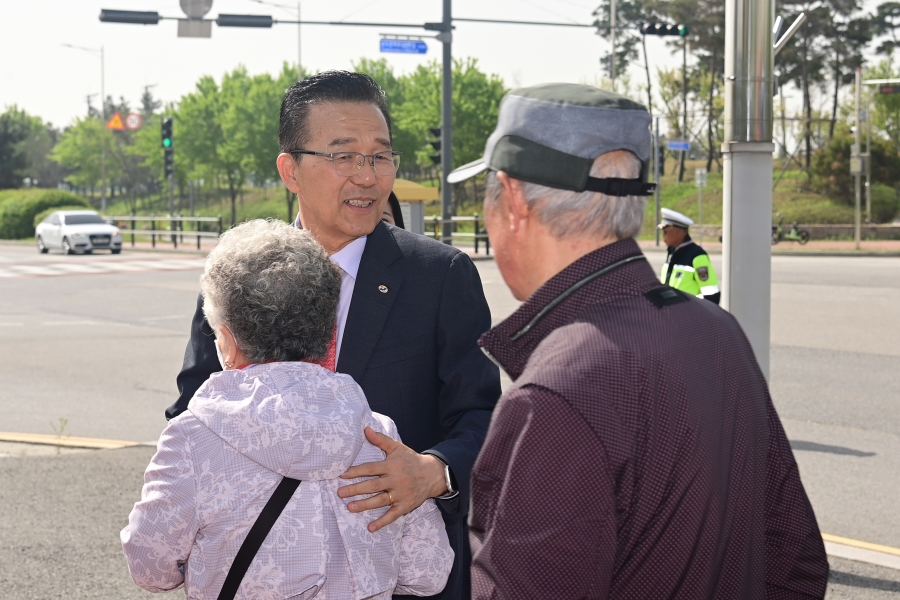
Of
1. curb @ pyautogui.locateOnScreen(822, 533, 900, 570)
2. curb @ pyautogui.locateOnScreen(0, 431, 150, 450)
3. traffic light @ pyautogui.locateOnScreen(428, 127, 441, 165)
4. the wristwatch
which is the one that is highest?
traffic light @ pyautogui.locateOnScreen(428, 127, 441, 165)

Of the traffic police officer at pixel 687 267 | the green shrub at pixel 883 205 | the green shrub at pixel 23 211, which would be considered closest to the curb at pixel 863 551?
the traffic police officer at pixel 687 267

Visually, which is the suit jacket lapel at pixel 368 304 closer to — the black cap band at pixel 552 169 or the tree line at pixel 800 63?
the black cap band at pixel 552 169

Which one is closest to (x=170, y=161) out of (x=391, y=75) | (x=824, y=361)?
(x=824, y=361)

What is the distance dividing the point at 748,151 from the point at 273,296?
3047 mm

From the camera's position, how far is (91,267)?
93.5 feet

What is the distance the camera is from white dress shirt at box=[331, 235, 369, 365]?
2672 millimetres

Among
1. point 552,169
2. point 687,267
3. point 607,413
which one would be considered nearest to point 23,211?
point 687,267

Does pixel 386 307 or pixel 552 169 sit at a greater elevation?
pixel 552 169

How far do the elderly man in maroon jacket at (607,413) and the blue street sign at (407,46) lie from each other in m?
22.6

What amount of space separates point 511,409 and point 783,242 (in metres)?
41.4

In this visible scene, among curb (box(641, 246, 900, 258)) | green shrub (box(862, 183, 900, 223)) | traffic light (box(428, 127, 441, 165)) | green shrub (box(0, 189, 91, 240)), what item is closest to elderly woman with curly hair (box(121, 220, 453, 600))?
traffic light (box(428, 127, 441, 165))

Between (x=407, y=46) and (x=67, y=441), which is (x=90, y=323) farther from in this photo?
(x=407, y=46)

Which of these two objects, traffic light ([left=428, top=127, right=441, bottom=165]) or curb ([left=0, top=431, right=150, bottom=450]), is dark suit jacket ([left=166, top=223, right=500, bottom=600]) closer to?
curb ([left=0, top=431, right=150, bottom=450])

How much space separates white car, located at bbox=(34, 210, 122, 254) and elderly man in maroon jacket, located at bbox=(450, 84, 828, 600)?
116ft
